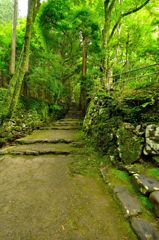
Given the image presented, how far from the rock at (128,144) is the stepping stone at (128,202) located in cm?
97

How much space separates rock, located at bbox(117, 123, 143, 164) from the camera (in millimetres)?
4398

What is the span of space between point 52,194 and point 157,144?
246cm

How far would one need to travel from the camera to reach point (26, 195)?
354cm

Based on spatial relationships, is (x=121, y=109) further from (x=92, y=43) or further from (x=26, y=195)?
(x=92, y=43)

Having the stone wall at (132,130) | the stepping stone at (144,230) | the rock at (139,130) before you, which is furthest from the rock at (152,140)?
the stepping stone at (144,230)

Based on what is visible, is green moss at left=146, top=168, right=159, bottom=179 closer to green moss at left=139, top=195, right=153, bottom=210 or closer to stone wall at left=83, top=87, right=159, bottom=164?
stone wall at left=83, top=87, right=159, bottom=164

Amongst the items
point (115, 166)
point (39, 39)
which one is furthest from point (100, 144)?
point (39, 39)

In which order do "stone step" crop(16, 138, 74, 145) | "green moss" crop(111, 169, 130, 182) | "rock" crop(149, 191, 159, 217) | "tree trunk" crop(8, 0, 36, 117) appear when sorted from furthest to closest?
"tree trunk" crop(8, 0, 36, 117) → "stone step" crop(16, 138, 74, 145) → "green moss" crop(111, 169, 130, 182) → "rock" crop(149, 191, 159, 217)

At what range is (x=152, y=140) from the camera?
4266mm

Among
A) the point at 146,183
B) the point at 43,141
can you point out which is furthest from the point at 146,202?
the point at 43,141

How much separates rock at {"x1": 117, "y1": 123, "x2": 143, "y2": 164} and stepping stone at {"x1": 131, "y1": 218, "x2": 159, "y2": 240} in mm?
1776

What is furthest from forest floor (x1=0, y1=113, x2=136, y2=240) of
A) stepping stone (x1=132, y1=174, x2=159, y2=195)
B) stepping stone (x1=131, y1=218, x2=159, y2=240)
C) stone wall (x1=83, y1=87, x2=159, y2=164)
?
stone wall (x1=83, y1=87, x2=159, y2=164)

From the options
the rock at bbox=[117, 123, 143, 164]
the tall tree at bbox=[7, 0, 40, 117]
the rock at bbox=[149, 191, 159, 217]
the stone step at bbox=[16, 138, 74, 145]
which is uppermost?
the tall tree at bbox=[7, 0, 40, 117]

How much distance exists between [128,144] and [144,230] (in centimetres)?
225
